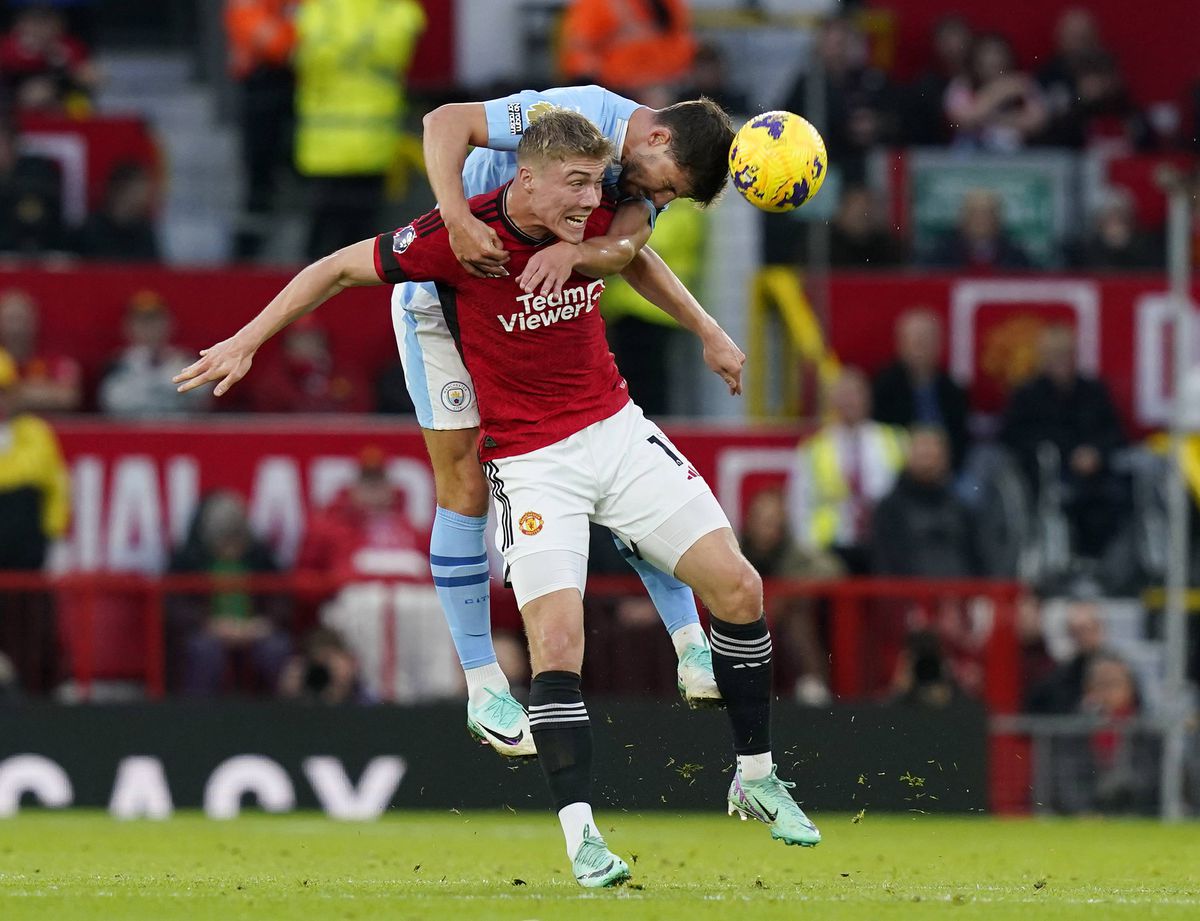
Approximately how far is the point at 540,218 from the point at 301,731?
6.06 m

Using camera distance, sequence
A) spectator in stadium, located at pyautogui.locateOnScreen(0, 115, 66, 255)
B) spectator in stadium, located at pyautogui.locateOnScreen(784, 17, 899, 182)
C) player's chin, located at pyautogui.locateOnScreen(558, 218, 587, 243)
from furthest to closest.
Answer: spectator in stadium, located at pyautogui.locateOnScreen(784, 17, 899, 182), spectator in stadium, located at pyautogui.locateOnScreen(0, 115, 66, 255), player's chin, located at pyautogui.locateOnScreen(558, 218, 587, 243)

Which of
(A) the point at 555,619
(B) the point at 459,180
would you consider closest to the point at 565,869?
(A) the point at 555,619

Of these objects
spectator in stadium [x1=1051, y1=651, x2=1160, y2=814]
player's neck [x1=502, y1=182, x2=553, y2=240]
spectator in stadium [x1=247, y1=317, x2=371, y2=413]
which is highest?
player's neck [x1=502, y1=182, x2=553, y2=240]

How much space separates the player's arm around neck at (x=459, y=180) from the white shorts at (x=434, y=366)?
0.69 meters

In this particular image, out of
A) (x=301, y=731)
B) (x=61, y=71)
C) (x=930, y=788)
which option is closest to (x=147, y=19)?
(x=61, y=71)

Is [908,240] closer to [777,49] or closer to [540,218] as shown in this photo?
[777,49]

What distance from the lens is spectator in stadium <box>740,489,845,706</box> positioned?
13.7 meters

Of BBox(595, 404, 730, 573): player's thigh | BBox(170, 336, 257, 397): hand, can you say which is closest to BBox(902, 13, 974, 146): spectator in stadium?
BBox(595, 404, 730, 573): player's thigh

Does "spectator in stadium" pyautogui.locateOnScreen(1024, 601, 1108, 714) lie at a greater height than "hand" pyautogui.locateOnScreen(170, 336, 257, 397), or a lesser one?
lesser

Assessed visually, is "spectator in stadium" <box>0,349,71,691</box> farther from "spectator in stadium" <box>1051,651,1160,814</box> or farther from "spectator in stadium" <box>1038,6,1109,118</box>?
"spectator in stadium" <box>1038,6,1109,118</box>

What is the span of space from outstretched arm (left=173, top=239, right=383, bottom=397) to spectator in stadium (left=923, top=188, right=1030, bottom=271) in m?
9.07

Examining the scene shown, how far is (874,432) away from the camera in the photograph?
15.1 metres

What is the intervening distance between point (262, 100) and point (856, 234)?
4.12m

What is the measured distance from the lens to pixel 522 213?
8250 mm
